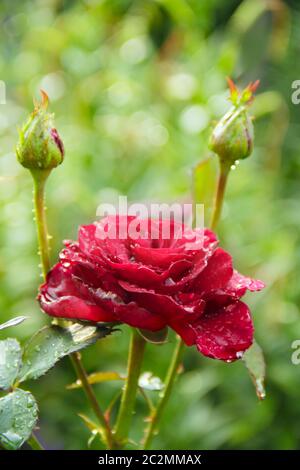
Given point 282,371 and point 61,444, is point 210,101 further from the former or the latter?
point 61,444

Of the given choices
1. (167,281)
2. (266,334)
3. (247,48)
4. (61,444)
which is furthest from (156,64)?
(167,281)

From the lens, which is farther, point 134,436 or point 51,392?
point 51,392

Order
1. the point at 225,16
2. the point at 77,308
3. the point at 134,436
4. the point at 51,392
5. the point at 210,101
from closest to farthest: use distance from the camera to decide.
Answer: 1. the point at 77,308
2. the point at 134,436
3. the point at 51,392
4. the point at 210,101
5. the point at 225,16

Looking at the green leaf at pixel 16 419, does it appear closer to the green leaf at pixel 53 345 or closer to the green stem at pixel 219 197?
the green leaf at pixel 53 345

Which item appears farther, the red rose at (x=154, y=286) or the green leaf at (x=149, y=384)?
the green leaf at (x=149, y=384)

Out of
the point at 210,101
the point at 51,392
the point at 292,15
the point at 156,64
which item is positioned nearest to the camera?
the point at 51,392

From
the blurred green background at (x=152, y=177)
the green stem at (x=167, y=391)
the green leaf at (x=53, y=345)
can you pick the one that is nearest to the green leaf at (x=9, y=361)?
the green leaf at (x=53, y=345)

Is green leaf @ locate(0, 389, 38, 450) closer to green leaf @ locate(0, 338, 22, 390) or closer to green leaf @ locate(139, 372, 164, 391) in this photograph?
green leaf @ locate(0, 338, 22, 390)
